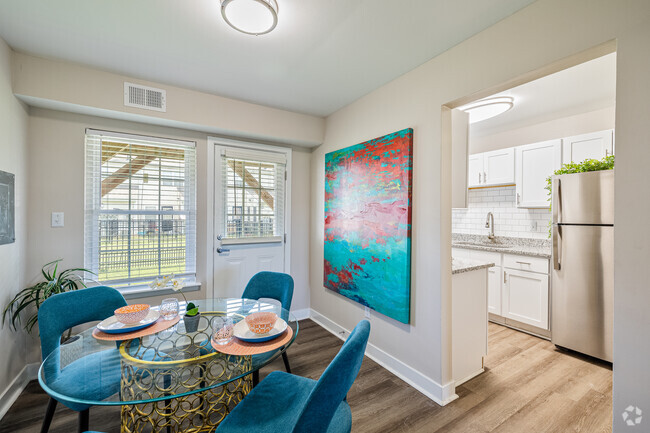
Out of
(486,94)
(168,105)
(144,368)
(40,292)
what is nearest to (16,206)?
(40,292)

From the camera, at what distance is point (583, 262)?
2621 mm

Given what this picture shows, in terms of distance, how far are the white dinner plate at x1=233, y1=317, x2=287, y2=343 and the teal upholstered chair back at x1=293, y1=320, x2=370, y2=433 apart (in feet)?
1.83

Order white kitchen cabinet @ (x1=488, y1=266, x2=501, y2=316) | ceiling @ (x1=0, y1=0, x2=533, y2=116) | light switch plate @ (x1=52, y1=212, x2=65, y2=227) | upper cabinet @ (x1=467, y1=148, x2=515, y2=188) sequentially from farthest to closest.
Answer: upper cabinet @ (x1=467, y1=148, x2=515, y2=188) → white kitchen cabinet @ (x1=488, y1=266, x2=501, y2=316) → light switch plate @ (x1=52, y1=212, x2=65, y2=227) → ceiling @ (x1=0, y1=0, x2=533, y2=116)

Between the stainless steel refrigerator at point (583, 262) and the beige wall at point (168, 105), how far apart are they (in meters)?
2.71

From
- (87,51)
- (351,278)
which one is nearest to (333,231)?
(351,278)

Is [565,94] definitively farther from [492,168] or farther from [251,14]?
[251,14]

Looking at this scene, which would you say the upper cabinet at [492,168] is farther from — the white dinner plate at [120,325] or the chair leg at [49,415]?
the chair leg at [49,415]

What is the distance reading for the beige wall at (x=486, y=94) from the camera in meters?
1.21

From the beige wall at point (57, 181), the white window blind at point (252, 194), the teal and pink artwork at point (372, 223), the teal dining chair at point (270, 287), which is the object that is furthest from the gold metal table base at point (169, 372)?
the white window blind at point (252, 194)

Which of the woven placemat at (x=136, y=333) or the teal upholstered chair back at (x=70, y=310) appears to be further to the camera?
the teal upholstered chair back at (x=70, y=310)

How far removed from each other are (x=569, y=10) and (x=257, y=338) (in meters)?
2.31

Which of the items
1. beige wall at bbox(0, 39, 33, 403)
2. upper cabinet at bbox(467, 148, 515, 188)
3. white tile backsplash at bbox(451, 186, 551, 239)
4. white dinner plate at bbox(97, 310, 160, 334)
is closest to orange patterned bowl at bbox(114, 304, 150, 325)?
white dinner plate at bbox(97, 310, 160, 334)

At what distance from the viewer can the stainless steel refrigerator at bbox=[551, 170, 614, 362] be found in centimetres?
249

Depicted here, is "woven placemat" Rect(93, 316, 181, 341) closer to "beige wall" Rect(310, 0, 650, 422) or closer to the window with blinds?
the window with blinds
